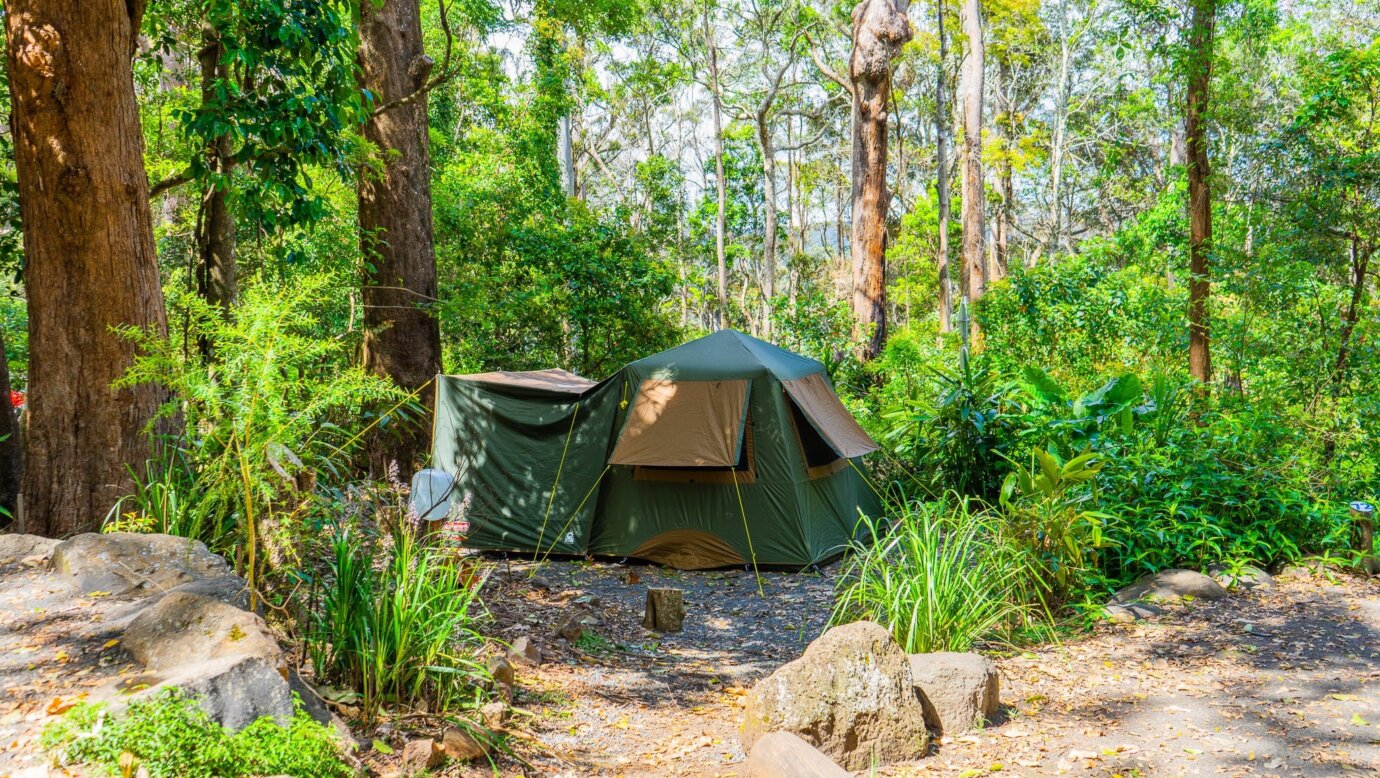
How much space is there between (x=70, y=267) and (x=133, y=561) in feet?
4.89

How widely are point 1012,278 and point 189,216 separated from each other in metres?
9.64

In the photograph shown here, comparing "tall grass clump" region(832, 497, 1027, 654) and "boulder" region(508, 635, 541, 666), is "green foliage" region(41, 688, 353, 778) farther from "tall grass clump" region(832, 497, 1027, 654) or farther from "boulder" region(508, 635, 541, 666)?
"tall grass clump" region(832, 497, 1027, 654)

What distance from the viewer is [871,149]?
1296cm

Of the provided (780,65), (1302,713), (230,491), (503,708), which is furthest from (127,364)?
(780,65)

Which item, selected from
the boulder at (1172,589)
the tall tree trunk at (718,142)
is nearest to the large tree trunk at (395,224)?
the boulder at (1172,589)

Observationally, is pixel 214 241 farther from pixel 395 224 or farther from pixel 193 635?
pixel 193 635

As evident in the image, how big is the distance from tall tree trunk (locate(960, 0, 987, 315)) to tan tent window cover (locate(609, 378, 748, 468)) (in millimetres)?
9001

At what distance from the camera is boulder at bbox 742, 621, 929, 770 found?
11.4 ft

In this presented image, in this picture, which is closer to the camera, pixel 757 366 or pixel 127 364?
pixel 127 364

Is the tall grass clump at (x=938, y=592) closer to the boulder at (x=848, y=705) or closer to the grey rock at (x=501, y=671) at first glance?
the boulder at (x=848, y=705)

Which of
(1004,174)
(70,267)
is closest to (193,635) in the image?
(70,267)

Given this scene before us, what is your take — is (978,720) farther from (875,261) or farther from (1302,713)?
(875,261)

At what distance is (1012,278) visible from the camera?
12164 millimetres

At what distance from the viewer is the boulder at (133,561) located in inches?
132
